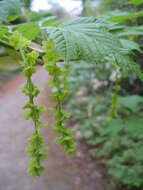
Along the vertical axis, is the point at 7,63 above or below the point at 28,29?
below

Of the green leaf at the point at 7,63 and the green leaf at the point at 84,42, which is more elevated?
the green leaf at the point at 84,42

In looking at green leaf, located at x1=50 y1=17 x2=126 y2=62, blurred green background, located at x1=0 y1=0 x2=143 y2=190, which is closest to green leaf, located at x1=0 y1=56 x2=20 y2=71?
blurred green background, located at x1=0 y1=0 x2=143 y2=190

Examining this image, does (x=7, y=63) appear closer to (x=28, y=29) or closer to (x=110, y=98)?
(x=28, y=29)

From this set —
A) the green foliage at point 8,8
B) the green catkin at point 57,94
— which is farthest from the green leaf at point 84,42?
the green foliage at point 8,8

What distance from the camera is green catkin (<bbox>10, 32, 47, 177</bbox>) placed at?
2.10 feet

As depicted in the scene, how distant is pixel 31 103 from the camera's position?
0.65 metres

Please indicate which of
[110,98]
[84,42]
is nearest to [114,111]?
[84,42]

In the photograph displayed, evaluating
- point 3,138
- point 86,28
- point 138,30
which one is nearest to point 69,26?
point 86,28

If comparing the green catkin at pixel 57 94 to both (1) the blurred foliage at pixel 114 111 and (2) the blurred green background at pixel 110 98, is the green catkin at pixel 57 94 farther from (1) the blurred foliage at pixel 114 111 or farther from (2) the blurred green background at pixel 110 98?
(1) the blurred foliage at pixel 114 111

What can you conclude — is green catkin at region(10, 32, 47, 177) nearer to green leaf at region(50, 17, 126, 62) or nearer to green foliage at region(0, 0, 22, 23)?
green leaf at region(50, 17, 126, 62)

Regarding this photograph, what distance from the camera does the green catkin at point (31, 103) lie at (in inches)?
25.2

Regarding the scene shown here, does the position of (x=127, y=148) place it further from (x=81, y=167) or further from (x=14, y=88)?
(x=14, y=88)

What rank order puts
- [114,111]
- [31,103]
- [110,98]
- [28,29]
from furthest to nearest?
1. [110,98]
2. [114,111]
3. [28,29]
4. [31,103]

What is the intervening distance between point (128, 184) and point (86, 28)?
2602mm
